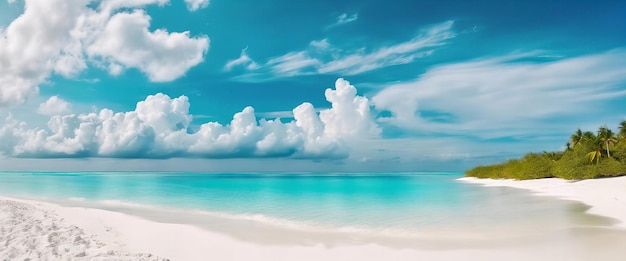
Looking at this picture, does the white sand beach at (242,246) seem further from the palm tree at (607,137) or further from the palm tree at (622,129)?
the palm tree at (622,129)

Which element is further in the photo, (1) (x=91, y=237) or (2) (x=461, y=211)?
(2) (x=461, y=211)

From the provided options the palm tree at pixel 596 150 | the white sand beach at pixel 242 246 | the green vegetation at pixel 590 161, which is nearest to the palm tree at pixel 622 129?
the green vegetation at pixel 590 161

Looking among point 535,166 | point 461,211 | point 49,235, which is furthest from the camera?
point 535,166

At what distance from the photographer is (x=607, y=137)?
50938 millimetres

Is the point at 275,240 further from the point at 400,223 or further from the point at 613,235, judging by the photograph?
the point at 613,235

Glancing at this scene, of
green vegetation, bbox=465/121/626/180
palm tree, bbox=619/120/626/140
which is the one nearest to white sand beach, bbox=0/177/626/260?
green vegetation, bbox=465/121/626/180

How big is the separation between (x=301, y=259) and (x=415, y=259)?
308 centimetres

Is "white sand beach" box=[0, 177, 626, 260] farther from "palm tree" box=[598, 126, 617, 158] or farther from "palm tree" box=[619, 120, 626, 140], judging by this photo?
"palm tree" box=[619, 120, 626, 140]

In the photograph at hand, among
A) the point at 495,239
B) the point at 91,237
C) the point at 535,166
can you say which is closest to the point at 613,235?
the point at 495,239

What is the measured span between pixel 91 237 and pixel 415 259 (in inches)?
407

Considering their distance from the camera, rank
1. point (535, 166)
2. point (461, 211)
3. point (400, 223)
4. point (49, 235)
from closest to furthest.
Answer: point (49, 235), point (400, 223), point (461, 211), point (535, 166)

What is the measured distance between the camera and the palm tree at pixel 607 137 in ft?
159

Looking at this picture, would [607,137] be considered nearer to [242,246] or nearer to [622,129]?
[622,129]

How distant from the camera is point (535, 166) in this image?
59312 mm
